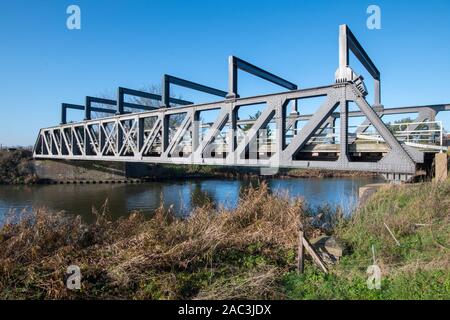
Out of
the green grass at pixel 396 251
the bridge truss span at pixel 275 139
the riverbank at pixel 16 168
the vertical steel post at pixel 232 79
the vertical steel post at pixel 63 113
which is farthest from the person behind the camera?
the riverbank at pixel 16 168

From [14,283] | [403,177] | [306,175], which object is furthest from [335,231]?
[306,175]

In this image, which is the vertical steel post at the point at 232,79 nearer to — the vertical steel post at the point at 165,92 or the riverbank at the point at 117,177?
the vertical steel post at the point at 165,92

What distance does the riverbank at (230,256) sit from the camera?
4430 millimetres

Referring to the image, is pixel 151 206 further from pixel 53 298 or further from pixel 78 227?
pixel 53 298

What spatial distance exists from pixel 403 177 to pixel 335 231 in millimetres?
3141

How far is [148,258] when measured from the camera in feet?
16.9

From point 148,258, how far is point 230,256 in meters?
1.72

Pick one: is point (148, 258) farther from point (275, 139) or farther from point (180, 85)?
point (180, 85)

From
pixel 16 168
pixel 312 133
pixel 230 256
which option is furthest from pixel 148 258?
pixel 16 168

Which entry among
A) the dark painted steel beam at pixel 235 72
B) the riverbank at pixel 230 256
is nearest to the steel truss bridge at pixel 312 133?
the dark painted steel beam at pixel 235 72

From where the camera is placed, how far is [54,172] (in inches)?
1383

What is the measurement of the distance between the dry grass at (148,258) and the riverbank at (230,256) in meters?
0.02

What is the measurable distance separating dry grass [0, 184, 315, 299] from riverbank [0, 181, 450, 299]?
2cm

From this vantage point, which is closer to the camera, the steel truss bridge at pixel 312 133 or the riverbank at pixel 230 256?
the riverbank at pixel 230 256
